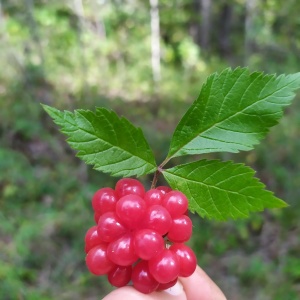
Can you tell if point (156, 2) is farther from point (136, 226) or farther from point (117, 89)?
point (136, 226)

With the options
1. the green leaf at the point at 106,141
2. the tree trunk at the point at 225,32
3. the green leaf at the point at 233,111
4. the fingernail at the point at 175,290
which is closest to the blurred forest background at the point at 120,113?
the tree trunk at the point at 225,32

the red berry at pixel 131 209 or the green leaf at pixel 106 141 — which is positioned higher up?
the green leaf at pixel 106 141

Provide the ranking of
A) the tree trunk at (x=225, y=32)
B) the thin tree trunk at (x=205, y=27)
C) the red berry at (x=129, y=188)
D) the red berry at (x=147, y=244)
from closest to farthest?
the red berry at (x=147, y=244)
the red berry at (x=129, y=188)
the thin tree trunk at (x=205, y=27)
the tree trunk at (x=225, y=32)

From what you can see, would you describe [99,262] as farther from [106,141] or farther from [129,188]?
[106,141]

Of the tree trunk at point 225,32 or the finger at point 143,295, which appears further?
the tree trunk at point 225,32

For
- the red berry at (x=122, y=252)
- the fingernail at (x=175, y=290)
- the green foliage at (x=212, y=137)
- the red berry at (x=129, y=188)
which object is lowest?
the fingernail at (x=175, y=290)

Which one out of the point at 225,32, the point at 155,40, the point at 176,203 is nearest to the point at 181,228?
the point at 176,203

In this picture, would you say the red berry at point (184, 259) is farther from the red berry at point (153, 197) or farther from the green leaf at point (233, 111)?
the green leaf at point (233, 111)
